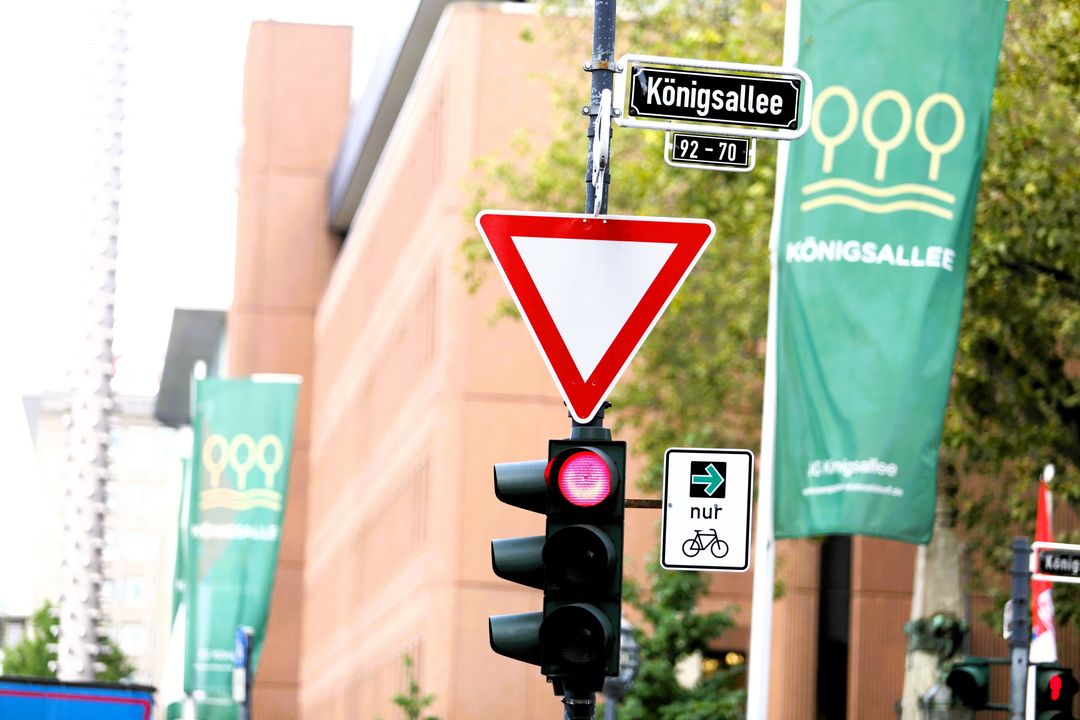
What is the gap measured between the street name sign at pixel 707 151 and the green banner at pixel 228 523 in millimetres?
22391

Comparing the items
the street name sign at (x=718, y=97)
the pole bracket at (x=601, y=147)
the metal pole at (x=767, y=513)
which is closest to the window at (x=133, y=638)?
the metal pole at (x=767, y=513)

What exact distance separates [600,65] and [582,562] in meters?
2.19

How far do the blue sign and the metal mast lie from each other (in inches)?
9.5

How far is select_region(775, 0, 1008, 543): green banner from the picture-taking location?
15.7 metres

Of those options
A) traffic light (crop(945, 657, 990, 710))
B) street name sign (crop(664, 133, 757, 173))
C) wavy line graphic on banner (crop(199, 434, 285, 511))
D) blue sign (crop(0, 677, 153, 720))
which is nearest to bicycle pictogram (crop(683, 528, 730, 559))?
street name sign (crop(664, 133, 757, 173))

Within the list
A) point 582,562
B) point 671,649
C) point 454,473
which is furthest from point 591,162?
point 454,473

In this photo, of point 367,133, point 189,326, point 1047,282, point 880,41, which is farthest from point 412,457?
point 189,326

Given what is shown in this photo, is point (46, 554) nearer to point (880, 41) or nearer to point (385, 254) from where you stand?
point (385, 254)

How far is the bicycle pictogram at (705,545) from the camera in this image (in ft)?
27.1

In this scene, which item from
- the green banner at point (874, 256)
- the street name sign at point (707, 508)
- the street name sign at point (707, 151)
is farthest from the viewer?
the green banner at point (874, 256)

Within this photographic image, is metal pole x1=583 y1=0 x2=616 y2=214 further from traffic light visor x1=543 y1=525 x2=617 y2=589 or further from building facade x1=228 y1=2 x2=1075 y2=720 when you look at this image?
building facade x1=228 y1=2 x2=1075 y2=720

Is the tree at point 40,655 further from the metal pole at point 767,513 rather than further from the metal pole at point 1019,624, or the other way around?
the metal pole at point 1019,624

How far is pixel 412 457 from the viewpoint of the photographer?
4491 centimetres

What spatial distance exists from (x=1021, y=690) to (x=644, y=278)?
751 centimetres
